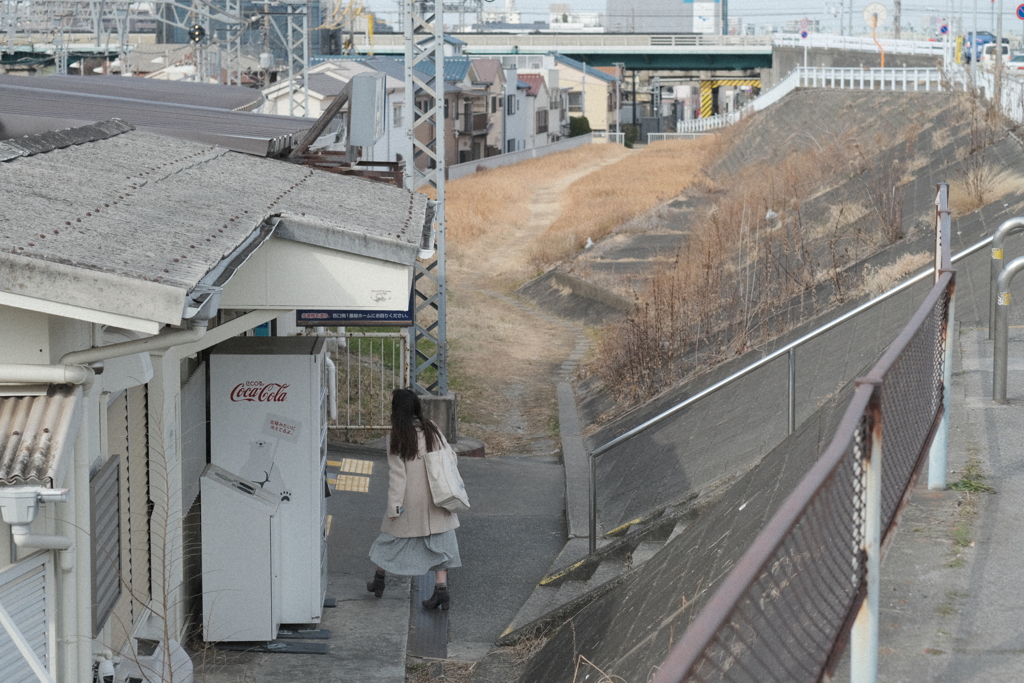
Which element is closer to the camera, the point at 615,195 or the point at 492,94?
the point at 615,195

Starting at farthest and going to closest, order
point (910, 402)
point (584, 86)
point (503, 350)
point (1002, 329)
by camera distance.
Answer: point (584, 86) → point (503, 350) → point (1002, 329) → point (910, 402)

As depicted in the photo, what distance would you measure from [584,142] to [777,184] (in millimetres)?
56822

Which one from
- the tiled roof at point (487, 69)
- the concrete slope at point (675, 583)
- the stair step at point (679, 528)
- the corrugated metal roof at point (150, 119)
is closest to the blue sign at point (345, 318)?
the corrugated metal roof at point (150, 119)

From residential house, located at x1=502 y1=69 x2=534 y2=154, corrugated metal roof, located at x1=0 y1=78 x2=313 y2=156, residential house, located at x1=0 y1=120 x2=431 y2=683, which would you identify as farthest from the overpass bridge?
residential house, located at x1=0 y1=120 x2=431 y2=683

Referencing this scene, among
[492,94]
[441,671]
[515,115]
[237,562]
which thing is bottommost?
[441,671]

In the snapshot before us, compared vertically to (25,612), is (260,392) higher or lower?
higher

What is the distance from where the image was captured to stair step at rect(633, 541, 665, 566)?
7.46 m

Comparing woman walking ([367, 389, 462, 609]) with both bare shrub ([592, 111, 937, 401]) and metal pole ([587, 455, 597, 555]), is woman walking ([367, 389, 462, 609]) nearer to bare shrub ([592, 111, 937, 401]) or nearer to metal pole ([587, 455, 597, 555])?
metal pole ([587, 455, 597, 555])

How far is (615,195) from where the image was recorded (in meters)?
39.7

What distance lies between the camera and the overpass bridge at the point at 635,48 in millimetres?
80750

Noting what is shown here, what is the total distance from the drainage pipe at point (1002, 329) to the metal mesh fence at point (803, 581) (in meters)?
3.10

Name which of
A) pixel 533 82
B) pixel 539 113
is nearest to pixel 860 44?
pixel 533 82

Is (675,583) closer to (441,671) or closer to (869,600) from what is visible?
(441,671)

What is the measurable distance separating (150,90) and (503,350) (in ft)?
26.1
